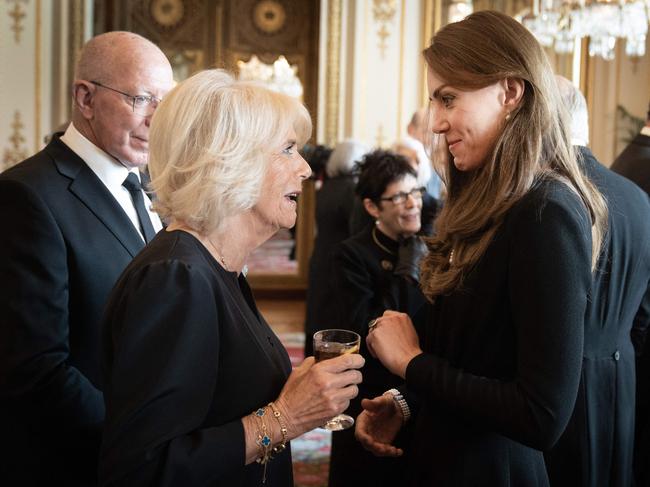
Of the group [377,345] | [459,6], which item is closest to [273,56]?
[459,6]

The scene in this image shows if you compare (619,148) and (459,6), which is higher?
(459,6)

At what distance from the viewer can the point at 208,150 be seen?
5.00 ft

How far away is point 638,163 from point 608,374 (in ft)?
5.05

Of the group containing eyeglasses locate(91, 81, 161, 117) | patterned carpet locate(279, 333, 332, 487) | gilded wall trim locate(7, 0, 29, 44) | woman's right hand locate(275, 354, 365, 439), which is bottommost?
patterned carpet locate(279, 333, 332, 487)

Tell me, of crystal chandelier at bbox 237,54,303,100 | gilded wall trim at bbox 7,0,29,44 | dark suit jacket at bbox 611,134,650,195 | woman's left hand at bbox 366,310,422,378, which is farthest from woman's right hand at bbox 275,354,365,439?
crystal chandelier at bbox 237,54,303,100

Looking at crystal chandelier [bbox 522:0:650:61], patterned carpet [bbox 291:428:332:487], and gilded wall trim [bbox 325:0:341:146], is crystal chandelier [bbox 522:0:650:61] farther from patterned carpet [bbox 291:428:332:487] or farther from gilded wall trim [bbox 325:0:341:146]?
patterned carpet [bbox 291:428:332:487]

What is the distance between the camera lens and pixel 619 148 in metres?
7.36

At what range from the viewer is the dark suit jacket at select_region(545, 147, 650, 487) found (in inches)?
82.9

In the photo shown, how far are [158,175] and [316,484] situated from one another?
9.48 feet

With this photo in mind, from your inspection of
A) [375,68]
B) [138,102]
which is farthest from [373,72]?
[138,102]

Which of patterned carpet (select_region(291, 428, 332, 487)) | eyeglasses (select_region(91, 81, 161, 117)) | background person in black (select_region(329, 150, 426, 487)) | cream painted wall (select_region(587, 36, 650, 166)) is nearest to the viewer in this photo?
eyeglasses (select_region(91, 81, 161, 117))

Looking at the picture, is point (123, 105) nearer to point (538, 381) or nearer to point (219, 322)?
point (219, 322)

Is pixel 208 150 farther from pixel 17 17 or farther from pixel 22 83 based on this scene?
pixel 17 17

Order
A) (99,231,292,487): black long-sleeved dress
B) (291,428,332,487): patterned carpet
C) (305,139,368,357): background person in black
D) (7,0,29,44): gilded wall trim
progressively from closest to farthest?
1. (99,231,292,487): black long-sleeved dress
2. (291,428,332,487): patterned carpet
3. (305,139,368,357): background person in black
4. (7,0,29,44): gilded wall trim
